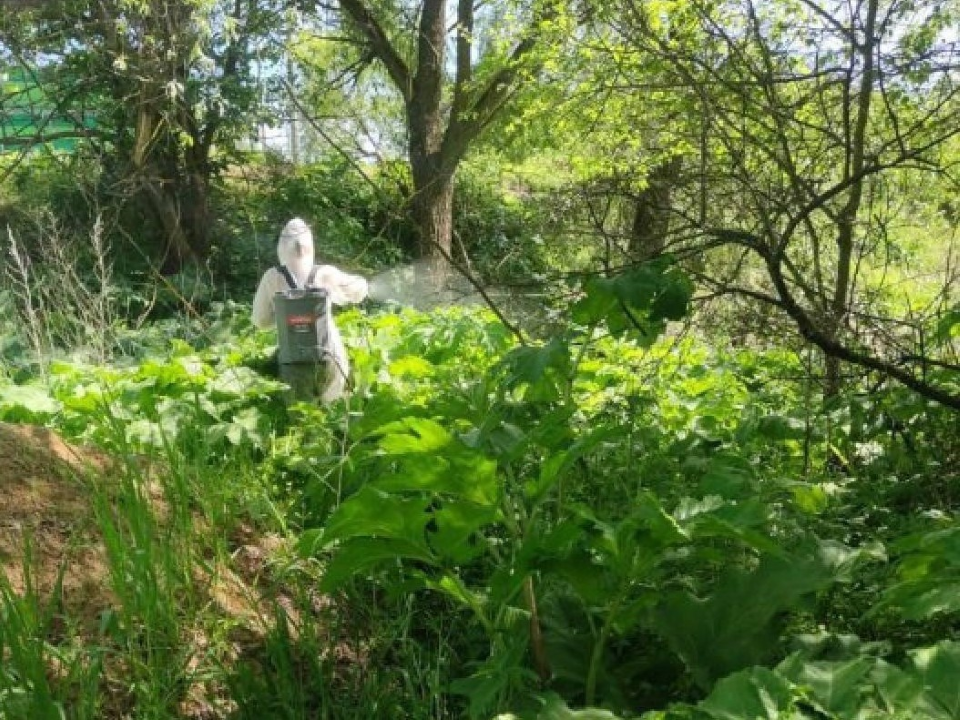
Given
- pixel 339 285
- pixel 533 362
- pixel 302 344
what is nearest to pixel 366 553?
pixel 533 362

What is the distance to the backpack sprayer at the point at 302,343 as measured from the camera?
5.42 meters

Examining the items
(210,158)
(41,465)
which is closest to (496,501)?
(41,465)

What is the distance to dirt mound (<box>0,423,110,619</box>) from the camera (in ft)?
8.84

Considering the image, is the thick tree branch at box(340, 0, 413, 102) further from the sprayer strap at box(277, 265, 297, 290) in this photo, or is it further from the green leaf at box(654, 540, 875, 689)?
the green leaf at box(654, 540, 875, 689)

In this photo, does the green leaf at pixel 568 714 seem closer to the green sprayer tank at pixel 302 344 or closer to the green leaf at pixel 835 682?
the green leaf at pixel 835 682

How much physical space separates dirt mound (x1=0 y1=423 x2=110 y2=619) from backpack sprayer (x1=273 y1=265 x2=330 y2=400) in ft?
6.10

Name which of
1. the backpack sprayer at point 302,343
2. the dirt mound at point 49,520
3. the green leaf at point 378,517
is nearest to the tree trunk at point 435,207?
the backpack sprayer at point 302,343

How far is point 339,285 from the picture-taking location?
6137mm

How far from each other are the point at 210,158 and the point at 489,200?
179 inches

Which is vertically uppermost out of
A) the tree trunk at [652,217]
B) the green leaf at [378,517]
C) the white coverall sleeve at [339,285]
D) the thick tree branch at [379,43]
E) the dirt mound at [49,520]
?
the thick tree branch at [379,43]

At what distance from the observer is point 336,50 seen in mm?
13914

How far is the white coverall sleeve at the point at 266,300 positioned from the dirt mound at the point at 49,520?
2.35 meters

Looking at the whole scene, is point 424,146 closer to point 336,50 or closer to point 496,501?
point 336,50

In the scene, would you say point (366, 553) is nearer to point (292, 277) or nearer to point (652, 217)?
point (652, 217)
